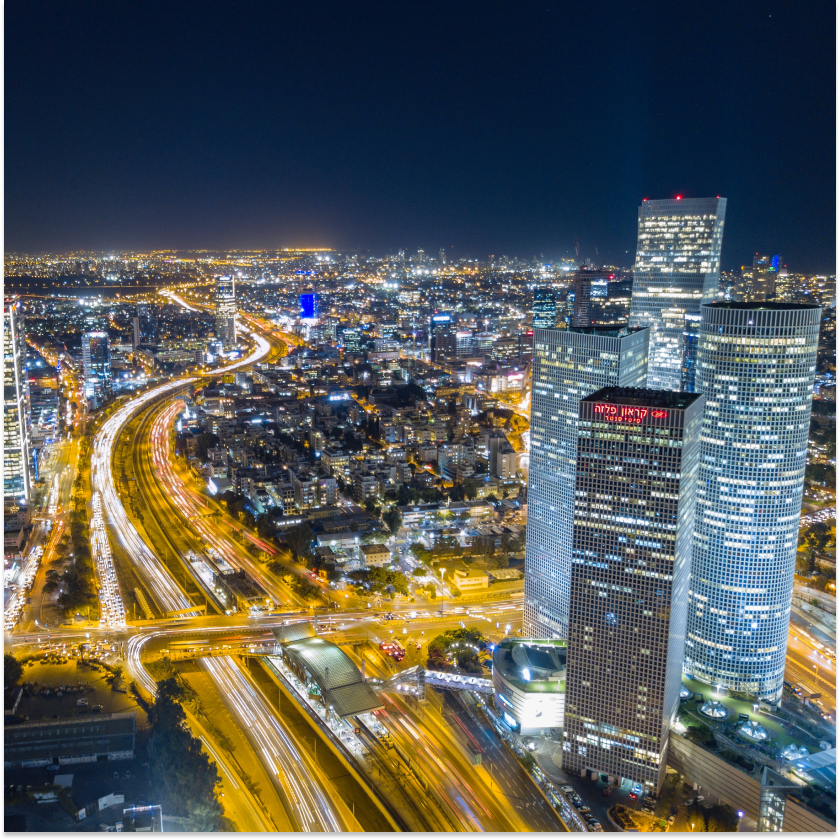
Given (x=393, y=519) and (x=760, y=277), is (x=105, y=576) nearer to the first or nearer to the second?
(x=393, y=519)

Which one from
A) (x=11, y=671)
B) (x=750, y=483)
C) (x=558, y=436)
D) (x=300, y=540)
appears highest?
(x=558, y=436)

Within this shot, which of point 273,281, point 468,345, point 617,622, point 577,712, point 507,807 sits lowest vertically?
point 507,807

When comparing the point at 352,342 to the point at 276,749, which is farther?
the point at 352,342

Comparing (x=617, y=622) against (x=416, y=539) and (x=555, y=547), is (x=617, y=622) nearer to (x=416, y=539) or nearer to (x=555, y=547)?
(x=555, y=547)

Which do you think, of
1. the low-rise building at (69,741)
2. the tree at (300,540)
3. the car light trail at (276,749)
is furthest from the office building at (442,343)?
the low-rise building at (69,741)

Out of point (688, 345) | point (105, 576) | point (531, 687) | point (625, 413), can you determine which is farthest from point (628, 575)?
point (105, 576)

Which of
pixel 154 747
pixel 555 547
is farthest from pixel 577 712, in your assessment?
pixel 154 747

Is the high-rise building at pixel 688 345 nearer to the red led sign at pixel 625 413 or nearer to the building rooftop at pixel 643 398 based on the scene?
the building rooftop at pixel 643 398
